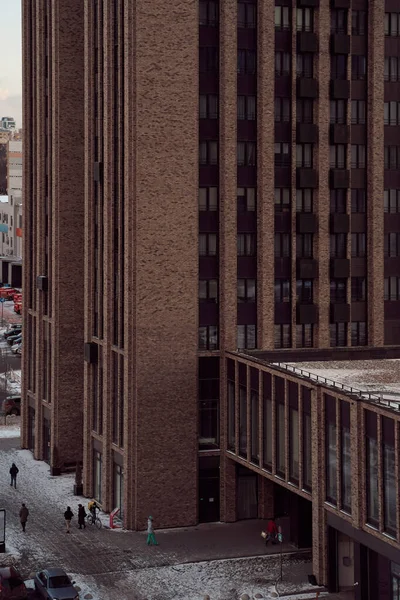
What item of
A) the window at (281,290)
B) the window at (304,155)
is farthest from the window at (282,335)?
the window at (304,155)

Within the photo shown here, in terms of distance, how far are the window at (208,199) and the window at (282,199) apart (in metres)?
4.01

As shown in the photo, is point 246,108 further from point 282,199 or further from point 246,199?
point 282,199

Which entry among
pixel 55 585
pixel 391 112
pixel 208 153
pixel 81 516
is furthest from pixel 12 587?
pixel 391 112

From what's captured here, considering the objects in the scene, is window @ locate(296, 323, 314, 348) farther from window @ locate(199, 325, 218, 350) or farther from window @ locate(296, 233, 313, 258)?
window @ locate(199, 325, 218, 350)

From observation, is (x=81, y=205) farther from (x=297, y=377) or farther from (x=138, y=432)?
(x=297, y=377)

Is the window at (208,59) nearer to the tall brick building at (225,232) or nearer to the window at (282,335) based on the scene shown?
the tall brick building at (225,232)

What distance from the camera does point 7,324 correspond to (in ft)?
525

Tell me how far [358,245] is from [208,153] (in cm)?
1140

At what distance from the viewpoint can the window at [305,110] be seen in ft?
218

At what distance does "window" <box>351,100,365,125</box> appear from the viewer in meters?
67.9

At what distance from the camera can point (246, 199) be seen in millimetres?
65500

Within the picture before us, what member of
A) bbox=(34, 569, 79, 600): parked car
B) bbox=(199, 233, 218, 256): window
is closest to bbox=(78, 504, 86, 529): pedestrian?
bbox=(34, 569, 79, 600): parked car

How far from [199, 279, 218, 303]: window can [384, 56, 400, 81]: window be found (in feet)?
55.2

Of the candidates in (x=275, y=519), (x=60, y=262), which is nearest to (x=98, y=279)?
(x=60, y=262)
